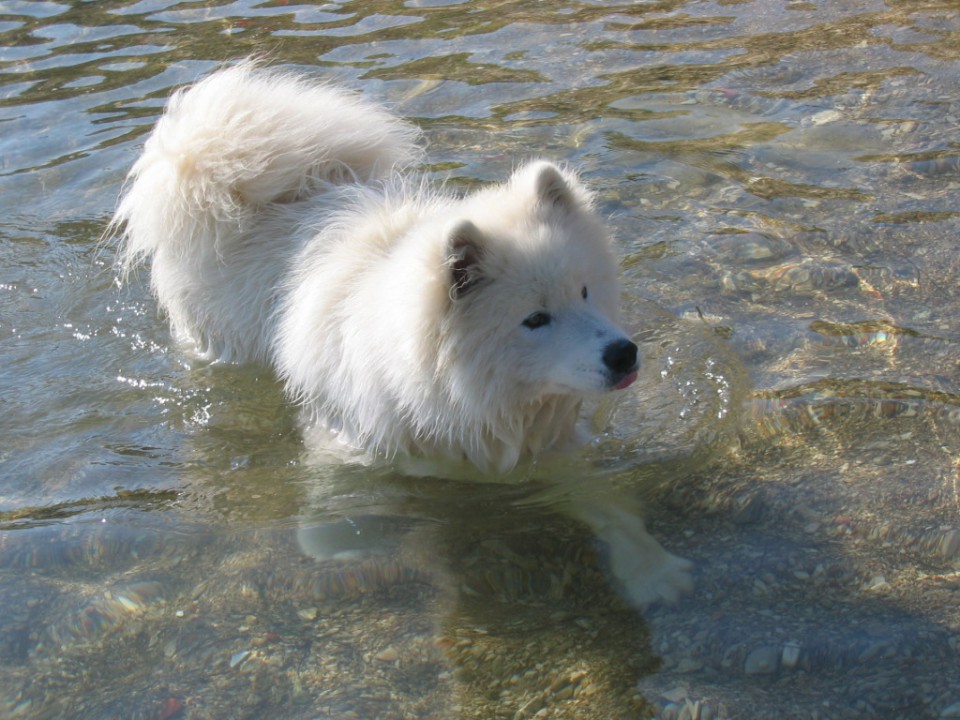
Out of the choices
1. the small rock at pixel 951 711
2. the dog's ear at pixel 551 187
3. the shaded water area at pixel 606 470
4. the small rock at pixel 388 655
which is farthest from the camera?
the dog's ear at pixel 551 187

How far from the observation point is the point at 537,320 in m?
3.45

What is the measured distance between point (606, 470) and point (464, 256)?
3.49 feet

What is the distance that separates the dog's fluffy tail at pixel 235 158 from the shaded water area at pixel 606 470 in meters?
0.67

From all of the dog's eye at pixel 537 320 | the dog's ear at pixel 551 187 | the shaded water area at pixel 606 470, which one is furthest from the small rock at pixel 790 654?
the dog's ear at pixel 551 187

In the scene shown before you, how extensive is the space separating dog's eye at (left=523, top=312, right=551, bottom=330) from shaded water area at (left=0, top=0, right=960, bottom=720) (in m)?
0.74

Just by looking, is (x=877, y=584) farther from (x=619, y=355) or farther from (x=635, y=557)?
(x=619, y=355)

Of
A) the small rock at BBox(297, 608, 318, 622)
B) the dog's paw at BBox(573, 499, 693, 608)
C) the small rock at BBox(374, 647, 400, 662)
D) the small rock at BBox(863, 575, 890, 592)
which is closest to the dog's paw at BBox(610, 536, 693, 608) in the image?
the dog's paw at BBox(573, 499, 693, 608)

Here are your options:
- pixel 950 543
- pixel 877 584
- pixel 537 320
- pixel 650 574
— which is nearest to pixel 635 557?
pixel 650 574

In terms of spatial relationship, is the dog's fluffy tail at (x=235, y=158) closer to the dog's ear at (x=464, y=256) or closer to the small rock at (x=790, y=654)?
the dog's ear at (x=464, y=256)

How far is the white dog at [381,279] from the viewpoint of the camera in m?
3.42

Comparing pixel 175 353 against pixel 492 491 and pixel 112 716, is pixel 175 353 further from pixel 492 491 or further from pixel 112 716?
pixel 112 716

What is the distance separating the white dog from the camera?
3.42m

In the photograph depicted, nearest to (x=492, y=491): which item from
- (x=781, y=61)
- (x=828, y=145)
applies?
(x=828, y=145)

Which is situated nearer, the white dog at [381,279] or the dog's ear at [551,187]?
the white dog at [381,279]
